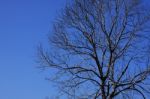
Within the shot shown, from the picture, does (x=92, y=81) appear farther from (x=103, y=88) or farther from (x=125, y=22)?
(x=125, y=22)

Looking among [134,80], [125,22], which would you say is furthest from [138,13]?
[134,80]

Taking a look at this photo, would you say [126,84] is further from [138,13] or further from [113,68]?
[138,13]

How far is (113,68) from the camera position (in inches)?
1885

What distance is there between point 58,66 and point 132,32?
466cm

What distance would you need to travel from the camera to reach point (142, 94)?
156 ft

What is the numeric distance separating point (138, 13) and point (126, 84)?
Answer: 419 centimetres

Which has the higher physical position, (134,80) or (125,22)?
(125,22)

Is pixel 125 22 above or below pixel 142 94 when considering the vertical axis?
above

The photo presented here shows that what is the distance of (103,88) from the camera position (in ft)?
156

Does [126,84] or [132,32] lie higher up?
[132,32]

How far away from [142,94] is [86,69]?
3.50 m

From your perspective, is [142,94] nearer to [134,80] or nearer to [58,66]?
[134,80]

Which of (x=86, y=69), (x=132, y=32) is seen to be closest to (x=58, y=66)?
(x=86, y=69)

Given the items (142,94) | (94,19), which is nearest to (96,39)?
(94,19)
